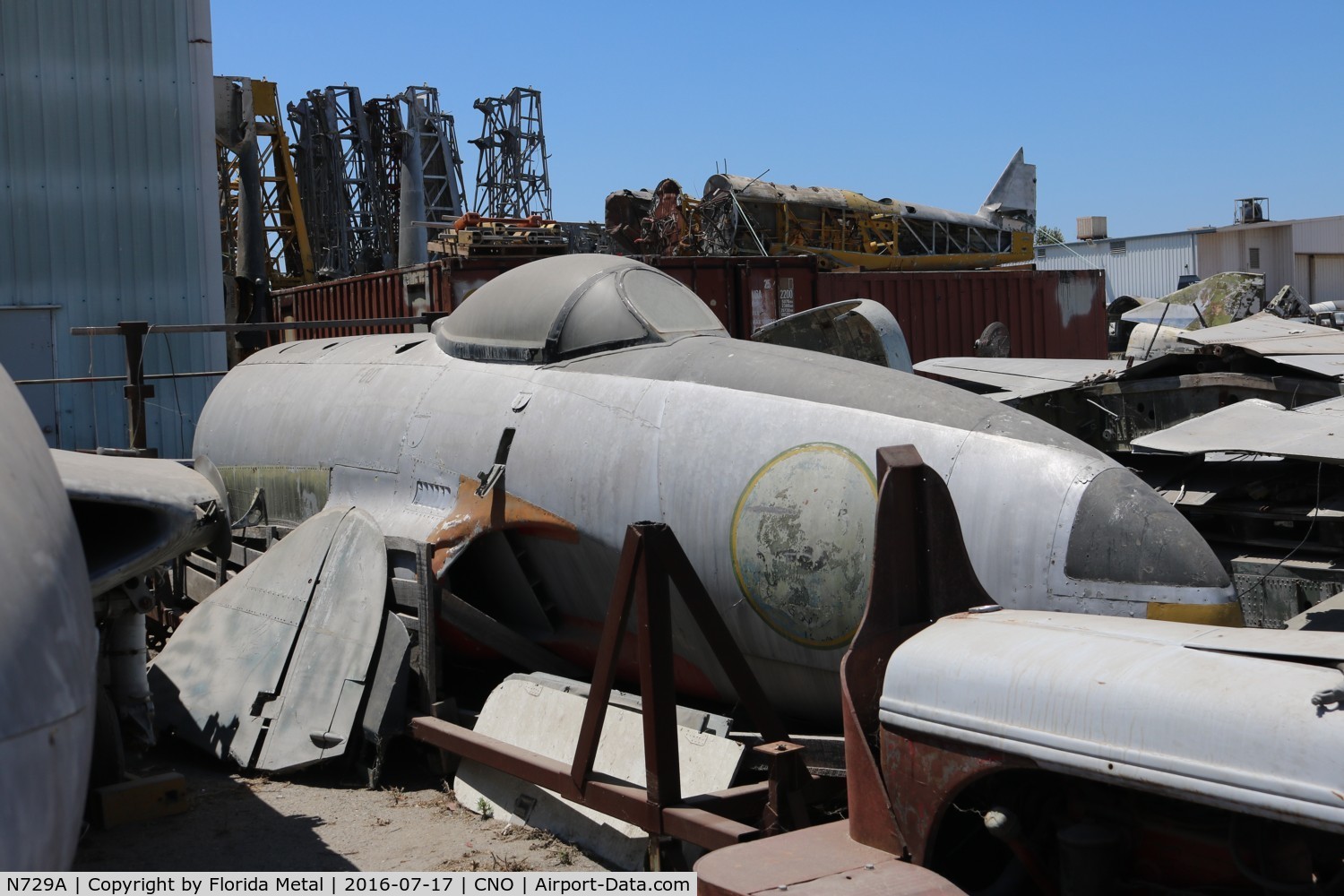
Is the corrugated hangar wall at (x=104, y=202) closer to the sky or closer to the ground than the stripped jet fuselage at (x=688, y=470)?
closer to the sky

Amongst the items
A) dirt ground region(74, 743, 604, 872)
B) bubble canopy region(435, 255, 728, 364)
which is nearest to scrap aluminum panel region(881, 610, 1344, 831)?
dirt ground region(74, 743, 604, 872)

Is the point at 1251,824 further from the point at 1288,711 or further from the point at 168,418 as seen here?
the point at 168,418

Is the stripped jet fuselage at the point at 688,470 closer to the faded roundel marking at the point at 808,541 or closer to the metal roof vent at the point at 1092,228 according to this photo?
the faded roundel marking at the point at 808,541

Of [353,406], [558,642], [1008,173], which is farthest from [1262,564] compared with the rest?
[1008,173]

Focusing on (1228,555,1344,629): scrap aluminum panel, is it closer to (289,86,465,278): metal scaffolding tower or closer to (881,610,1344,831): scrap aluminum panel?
(881,610,1344,831): scrap aluminum panel

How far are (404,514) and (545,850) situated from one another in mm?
2320

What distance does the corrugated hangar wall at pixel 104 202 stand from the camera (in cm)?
1447

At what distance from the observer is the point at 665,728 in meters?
4.92

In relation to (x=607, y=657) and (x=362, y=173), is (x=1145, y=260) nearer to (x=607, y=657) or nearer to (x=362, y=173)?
(x=362, y=173)

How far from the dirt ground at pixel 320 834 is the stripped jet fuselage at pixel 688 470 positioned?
1.04 meters

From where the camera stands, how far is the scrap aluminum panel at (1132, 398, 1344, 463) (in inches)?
280

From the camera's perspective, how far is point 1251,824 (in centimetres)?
295

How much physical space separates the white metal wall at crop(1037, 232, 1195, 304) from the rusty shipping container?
29.3m

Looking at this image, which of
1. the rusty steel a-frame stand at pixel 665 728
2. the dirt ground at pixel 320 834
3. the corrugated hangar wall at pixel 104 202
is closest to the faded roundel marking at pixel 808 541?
the rusty steel a-frame stand at pixel 665 728
